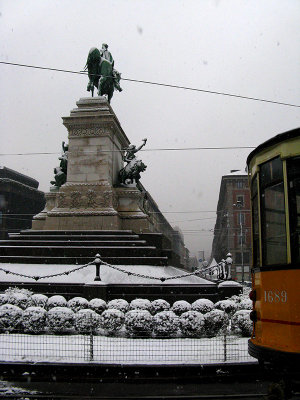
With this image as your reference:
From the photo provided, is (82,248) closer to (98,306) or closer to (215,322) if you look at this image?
(98,306)

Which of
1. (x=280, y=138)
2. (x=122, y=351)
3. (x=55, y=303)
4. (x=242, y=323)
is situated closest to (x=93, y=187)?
(x=55, y=303)

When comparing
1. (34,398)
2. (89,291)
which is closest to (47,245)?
(89,291)

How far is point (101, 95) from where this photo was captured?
1032 inches

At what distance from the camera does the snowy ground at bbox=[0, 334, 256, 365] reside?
28.3 ft

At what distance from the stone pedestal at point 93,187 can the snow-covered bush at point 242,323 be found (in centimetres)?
1212

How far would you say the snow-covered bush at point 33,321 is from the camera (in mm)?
11008

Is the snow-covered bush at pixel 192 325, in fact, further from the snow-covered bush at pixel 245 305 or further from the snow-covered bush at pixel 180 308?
the snow-covered bush at pixel 245 305

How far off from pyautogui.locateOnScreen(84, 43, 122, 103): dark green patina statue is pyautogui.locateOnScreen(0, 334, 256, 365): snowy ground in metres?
18.7

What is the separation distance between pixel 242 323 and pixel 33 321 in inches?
210

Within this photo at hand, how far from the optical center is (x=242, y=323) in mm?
11086

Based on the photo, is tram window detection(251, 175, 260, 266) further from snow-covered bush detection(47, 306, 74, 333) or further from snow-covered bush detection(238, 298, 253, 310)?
snow-covered bush detection(47, 306, 74, 333)

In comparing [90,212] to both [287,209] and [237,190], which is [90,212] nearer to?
[287,209]

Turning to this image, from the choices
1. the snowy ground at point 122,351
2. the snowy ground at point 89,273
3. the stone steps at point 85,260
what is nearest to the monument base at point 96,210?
the stone steps at point 85,260

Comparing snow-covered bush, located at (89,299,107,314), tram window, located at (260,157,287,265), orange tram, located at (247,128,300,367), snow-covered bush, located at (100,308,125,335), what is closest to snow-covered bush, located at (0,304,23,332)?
snow-covered bush, located at (89,299,107,314)
